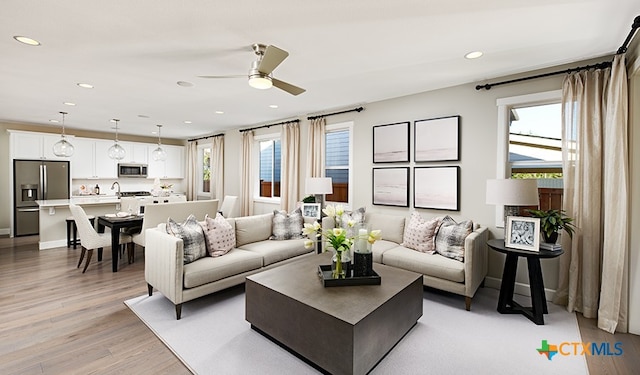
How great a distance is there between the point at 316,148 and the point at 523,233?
342cm

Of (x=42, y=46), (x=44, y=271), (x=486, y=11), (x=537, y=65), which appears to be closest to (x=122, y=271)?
(x=44, y=271)

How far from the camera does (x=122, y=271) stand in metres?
4.19

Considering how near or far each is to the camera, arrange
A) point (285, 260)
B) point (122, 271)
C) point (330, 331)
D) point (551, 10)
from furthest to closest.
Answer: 1. point (122, 271)
2. point (285, 260)
3. point (551, 10)
4. point (330, 331)

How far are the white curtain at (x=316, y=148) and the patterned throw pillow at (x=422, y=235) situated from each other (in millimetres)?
2063

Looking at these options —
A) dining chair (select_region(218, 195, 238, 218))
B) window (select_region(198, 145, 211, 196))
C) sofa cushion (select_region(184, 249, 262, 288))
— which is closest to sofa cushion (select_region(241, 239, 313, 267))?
sofa cushion (select_region(184, 249, 262, 288))

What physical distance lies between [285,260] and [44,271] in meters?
3.44

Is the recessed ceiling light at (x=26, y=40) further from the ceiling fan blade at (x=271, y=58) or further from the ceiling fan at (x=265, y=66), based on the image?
the ceiling fan blade at (x=271, y=58)

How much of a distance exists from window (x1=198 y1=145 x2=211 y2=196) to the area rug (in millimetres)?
5686

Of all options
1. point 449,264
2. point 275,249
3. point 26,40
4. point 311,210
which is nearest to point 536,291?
point 449,264

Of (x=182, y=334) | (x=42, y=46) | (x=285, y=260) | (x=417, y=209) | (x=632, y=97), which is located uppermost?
(x=42, y=46)

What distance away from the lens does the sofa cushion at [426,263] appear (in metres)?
3.05

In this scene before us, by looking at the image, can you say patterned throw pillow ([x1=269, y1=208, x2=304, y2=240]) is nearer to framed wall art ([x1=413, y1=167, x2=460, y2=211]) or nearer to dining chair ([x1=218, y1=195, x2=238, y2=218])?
framed wall art ([x1=413, y1=167, x2=460, y2=211])

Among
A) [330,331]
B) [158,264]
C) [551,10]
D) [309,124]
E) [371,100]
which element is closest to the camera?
[330,331]

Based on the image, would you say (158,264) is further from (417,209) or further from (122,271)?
(417,209)
